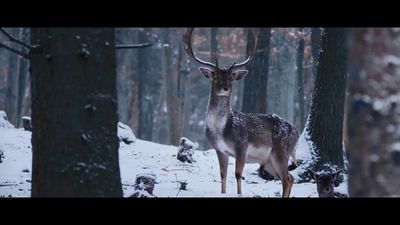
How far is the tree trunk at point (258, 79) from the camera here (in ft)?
46.8

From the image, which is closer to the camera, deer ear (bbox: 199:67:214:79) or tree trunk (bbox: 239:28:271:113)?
deer ear (bbox: 199:67:214:79)

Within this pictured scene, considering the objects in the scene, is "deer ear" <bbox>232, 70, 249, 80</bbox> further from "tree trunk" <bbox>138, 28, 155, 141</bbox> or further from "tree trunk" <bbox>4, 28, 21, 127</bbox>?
"tree trunk" <bbox>138, 28, 155, 141</bbox>

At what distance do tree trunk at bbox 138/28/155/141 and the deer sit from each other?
581 inches

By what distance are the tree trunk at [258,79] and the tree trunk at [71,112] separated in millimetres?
9193

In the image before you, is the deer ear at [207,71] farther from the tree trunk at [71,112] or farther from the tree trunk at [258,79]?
the tree trunk at [258,79]

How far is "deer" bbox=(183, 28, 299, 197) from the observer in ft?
27.5

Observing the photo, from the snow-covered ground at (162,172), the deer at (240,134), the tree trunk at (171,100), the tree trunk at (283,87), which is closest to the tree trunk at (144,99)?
the tree trunk at (171,100)

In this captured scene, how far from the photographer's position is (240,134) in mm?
8461

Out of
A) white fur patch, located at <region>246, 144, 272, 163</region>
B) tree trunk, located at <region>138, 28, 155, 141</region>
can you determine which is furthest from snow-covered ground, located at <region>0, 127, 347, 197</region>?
tree trunk, located at <region>138, 28, 155, 141</region>
